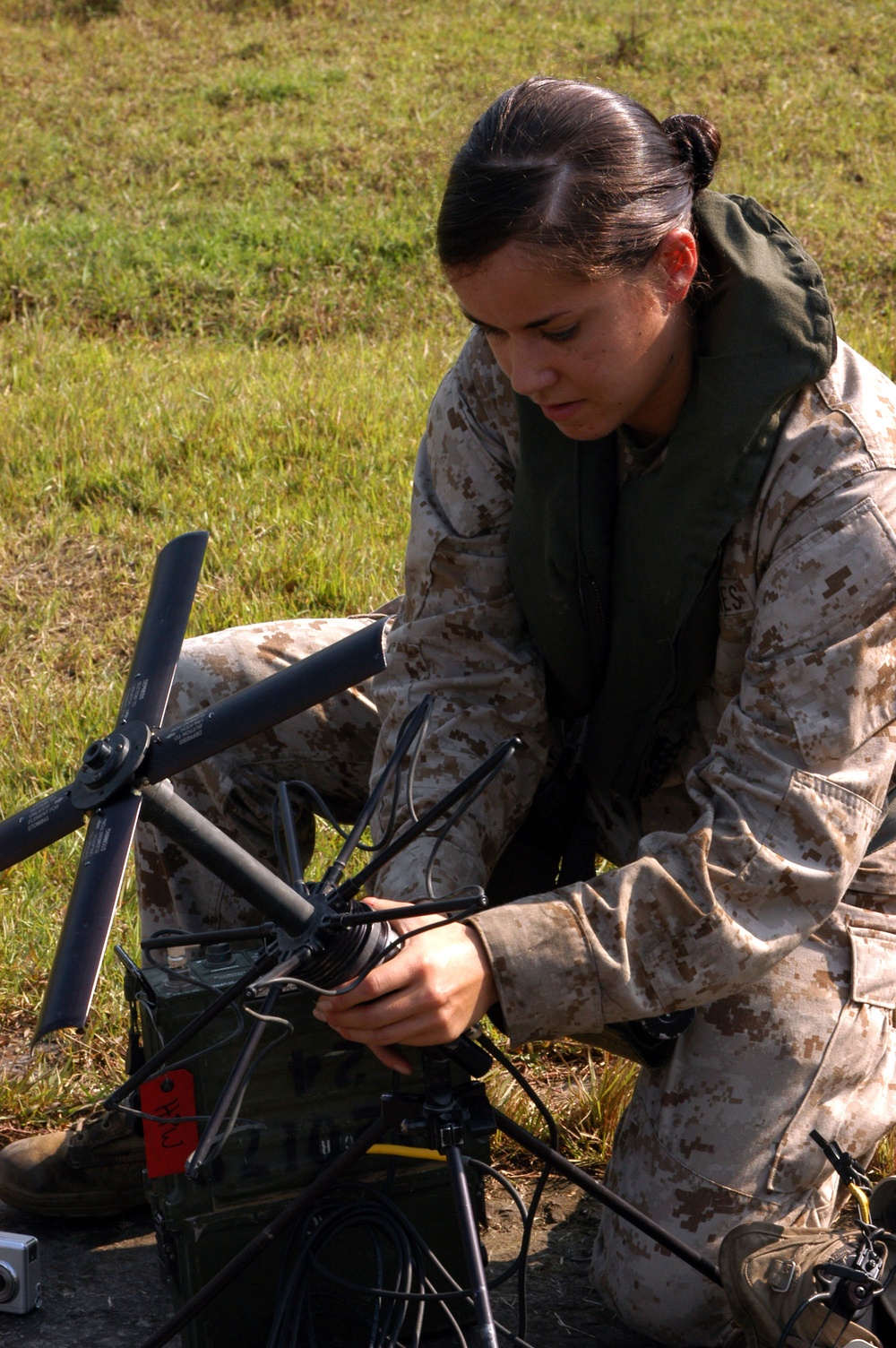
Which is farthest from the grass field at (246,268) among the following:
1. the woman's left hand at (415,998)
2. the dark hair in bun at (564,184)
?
the dark hair in bun at (564,184)

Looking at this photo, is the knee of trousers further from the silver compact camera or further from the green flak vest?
the silver compact camera

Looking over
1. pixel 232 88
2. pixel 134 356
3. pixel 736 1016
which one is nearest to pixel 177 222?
pixel 134 356

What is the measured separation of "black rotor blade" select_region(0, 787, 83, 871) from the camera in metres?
1.75

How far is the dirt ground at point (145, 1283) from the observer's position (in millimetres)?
2742

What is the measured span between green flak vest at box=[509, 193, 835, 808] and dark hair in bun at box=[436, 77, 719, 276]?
21 cm

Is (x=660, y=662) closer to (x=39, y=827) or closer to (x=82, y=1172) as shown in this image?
(x=39, y=827)

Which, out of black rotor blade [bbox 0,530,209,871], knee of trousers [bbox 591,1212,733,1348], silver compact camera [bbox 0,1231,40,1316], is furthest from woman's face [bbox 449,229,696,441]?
silver compact camera [bbox 0,1231,40,1316]

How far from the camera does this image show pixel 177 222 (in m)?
9.89

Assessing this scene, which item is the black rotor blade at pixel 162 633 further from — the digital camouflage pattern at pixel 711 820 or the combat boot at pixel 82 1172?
the combat boot at pixel 82 1172

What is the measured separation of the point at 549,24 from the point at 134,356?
8722 millimetres

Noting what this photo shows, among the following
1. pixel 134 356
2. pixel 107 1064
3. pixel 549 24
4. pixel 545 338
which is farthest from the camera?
pixel 549 24

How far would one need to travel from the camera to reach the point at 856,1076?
8.86 ft

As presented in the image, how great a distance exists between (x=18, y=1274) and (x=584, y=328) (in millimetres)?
2011

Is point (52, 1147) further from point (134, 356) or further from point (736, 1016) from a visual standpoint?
point (134, 356)
